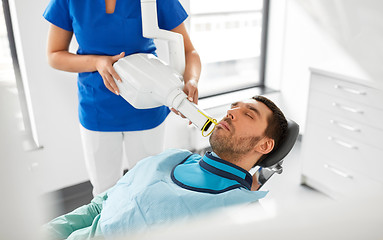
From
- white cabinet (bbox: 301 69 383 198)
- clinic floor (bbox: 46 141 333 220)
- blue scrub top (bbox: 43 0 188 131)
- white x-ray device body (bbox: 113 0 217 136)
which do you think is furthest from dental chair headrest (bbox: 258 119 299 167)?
clinic floor (bbox: 46 141 333 220)

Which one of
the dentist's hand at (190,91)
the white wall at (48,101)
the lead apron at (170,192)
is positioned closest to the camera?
the lead apron at (170,192)

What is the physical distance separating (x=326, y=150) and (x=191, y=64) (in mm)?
1225

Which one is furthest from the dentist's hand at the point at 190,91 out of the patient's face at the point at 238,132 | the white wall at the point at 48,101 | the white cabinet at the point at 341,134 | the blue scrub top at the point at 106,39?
the white cabinet at the point at 341,134

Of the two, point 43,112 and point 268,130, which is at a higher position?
point 268,130

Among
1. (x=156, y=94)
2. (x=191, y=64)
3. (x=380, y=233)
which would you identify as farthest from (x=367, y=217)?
(x=191, y=64)

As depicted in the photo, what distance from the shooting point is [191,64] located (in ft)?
4.24

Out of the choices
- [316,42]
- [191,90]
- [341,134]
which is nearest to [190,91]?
[191,90]

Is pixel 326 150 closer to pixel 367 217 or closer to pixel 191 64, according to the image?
pixel 191 64

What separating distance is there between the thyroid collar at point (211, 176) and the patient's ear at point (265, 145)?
0.33ft

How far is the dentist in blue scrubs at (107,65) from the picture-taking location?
1.20m

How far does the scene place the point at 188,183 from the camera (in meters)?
1.11

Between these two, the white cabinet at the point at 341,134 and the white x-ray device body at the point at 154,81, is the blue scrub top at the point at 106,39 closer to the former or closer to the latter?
the white x-ray device body at the point at 154,81

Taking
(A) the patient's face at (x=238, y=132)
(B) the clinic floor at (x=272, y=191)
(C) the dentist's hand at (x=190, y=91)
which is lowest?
(B) the clinic floor at (x=272, y=191)

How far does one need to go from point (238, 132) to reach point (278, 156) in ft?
0.52
